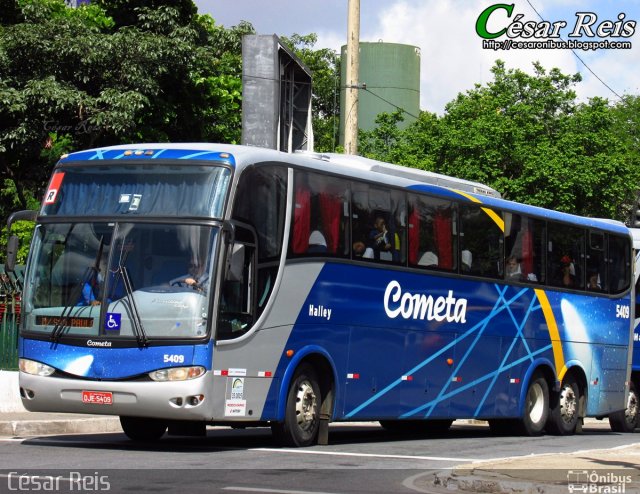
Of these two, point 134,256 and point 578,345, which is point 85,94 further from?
point 134,256

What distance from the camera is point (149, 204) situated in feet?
46.3

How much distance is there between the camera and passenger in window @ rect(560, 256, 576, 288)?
21516mm

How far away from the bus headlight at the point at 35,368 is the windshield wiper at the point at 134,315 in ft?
3.79

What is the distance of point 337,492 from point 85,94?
59.5 ft

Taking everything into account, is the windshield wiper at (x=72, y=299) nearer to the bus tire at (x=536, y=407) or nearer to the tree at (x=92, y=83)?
the bus tire at (x=536, y=407)

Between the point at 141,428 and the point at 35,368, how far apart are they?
2.24 metres

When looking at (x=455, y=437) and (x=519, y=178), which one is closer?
(x=455, y=437)

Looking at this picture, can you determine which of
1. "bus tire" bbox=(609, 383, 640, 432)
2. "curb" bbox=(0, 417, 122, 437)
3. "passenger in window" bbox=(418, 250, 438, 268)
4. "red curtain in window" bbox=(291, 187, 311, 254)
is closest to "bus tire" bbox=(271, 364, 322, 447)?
"red curtain in window" bbox=(291, 187, 311, 254)

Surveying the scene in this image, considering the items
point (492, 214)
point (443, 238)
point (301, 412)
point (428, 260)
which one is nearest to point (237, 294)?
point (301, 412)

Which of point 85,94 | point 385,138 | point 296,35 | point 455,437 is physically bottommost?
point 455,437

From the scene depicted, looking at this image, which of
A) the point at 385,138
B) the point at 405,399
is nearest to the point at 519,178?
the point at 385,138

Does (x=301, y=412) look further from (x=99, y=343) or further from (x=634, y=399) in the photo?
(x=634, y=399)

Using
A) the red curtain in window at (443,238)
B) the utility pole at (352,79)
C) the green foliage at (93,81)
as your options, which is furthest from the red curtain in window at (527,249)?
the green foliage at (93,81)

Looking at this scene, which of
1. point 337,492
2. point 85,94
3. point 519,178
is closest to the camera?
point 337,492
